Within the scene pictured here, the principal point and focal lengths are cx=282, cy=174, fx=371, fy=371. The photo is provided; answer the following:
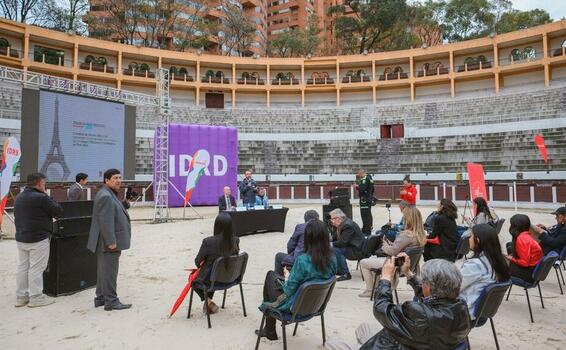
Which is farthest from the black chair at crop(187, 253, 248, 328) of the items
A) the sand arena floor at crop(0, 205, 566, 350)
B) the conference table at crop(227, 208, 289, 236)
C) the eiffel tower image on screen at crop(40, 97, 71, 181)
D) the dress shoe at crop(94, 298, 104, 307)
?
the eiffel tower image on screen at crop(40, 97, 71, 181)

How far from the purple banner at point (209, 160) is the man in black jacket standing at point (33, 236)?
13.3 meters

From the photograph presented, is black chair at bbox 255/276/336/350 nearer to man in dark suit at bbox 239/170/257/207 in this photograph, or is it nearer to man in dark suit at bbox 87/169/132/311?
man in dark suit at bbox 87/169/132/311

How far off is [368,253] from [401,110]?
99.4 feet

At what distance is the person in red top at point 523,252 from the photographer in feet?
14.8

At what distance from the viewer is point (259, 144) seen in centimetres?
3016

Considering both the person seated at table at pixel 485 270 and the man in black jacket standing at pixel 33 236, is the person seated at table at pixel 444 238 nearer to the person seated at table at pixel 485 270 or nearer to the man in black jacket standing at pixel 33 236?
the person seated at table at pixel 485 270

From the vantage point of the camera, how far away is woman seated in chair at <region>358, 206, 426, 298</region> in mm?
4895

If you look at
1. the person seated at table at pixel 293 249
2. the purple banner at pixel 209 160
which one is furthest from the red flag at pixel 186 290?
the purple banner at pixel 209 160

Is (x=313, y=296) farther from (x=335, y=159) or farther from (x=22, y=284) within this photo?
(x=335, y=159)

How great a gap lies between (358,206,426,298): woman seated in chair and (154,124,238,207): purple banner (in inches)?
547

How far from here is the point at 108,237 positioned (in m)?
4.45

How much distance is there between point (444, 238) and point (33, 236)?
5.50 m

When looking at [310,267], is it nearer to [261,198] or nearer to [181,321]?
[181,321]

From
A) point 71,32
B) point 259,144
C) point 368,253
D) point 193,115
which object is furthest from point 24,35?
point 368,253
